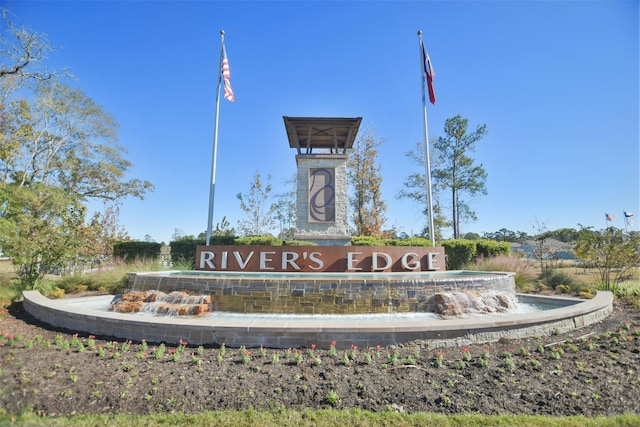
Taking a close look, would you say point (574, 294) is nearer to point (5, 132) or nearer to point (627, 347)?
point (627, 347)

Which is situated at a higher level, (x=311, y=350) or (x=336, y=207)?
(x=336, y=207)

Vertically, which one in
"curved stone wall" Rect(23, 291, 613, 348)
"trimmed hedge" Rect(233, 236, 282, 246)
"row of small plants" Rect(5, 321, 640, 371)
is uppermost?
"trimmed hedge" Rect(233, 236, 282, 246)

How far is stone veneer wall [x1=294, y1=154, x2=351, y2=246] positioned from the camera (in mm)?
13422

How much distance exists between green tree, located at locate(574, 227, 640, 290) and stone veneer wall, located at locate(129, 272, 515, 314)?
22.8ft

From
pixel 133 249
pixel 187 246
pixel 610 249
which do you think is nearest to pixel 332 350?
pixel 610 249

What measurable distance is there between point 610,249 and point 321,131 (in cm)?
1140

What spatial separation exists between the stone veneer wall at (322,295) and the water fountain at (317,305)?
0.02m

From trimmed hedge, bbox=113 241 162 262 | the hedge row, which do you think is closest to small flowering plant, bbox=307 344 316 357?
the hedge row

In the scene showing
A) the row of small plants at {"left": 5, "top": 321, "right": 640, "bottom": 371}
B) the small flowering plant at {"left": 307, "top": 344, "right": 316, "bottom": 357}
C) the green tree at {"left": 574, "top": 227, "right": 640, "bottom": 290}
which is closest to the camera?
the row of small plants at {"left": 5, "top": 321, "right": 640, "bottom": 371}

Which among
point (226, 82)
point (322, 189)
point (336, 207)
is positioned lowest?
point (336, 207)

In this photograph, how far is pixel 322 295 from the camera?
6699mm

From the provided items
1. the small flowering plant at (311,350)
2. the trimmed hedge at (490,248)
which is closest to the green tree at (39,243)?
the small flowering plant at (311,350)

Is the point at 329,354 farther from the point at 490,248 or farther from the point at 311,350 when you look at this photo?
the point at 490,248

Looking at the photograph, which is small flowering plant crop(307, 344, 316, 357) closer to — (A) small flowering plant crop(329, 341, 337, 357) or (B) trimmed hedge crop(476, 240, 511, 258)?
(A) small flowering plant crop(329, 341, 337, 357)
